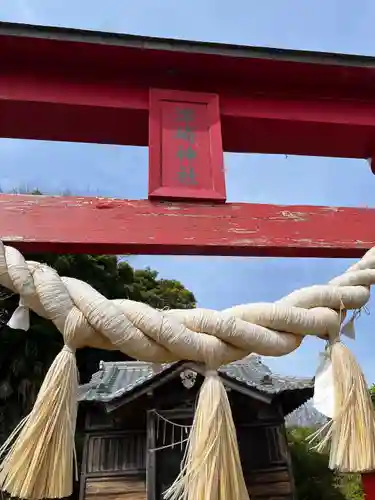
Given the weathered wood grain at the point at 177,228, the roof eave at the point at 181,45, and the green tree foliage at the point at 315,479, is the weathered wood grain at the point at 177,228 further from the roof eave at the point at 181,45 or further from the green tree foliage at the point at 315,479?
the green tree foliage at the point at 315,479

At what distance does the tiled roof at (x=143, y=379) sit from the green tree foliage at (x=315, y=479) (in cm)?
114

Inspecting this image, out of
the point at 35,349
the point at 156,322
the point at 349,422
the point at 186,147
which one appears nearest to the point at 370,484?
the point at 349,422

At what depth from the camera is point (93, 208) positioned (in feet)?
3.41

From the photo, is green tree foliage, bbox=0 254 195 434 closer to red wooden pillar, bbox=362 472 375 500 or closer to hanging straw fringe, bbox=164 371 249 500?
red wooden pillar, bbox=362 472 375 500

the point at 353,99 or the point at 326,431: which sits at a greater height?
the point at 353,99

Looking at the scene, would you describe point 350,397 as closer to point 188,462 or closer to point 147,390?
point 188,462

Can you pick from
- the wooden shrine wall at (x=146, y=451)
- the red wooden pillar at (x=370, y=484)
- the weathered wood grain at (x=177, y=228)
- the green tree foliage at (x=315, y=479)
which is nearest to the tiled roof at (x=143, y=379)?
the wooden shrine wall at (x=146, y=451)

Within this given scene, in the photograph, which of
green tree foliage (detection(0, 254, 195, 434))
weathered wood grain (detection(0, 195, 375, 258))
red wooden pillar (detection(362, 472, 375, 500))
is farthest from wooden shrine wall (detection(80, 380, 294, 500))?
weathered wood grain (detection(0, 195, 375, 258))

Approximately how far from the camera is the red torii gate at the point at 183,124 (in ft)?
3.37

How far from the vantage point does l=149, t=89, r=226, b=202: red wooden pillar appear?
3.83 feet

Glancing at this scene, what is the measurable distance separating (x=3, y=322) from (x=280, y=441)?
458cm

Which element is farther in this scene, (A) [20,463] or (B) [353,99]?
(B) [353,99]

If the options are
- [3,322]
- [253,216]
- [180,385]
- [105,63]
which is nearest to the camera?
[253,216]

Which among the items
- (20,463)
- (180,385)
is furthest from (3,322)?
(20,463)
